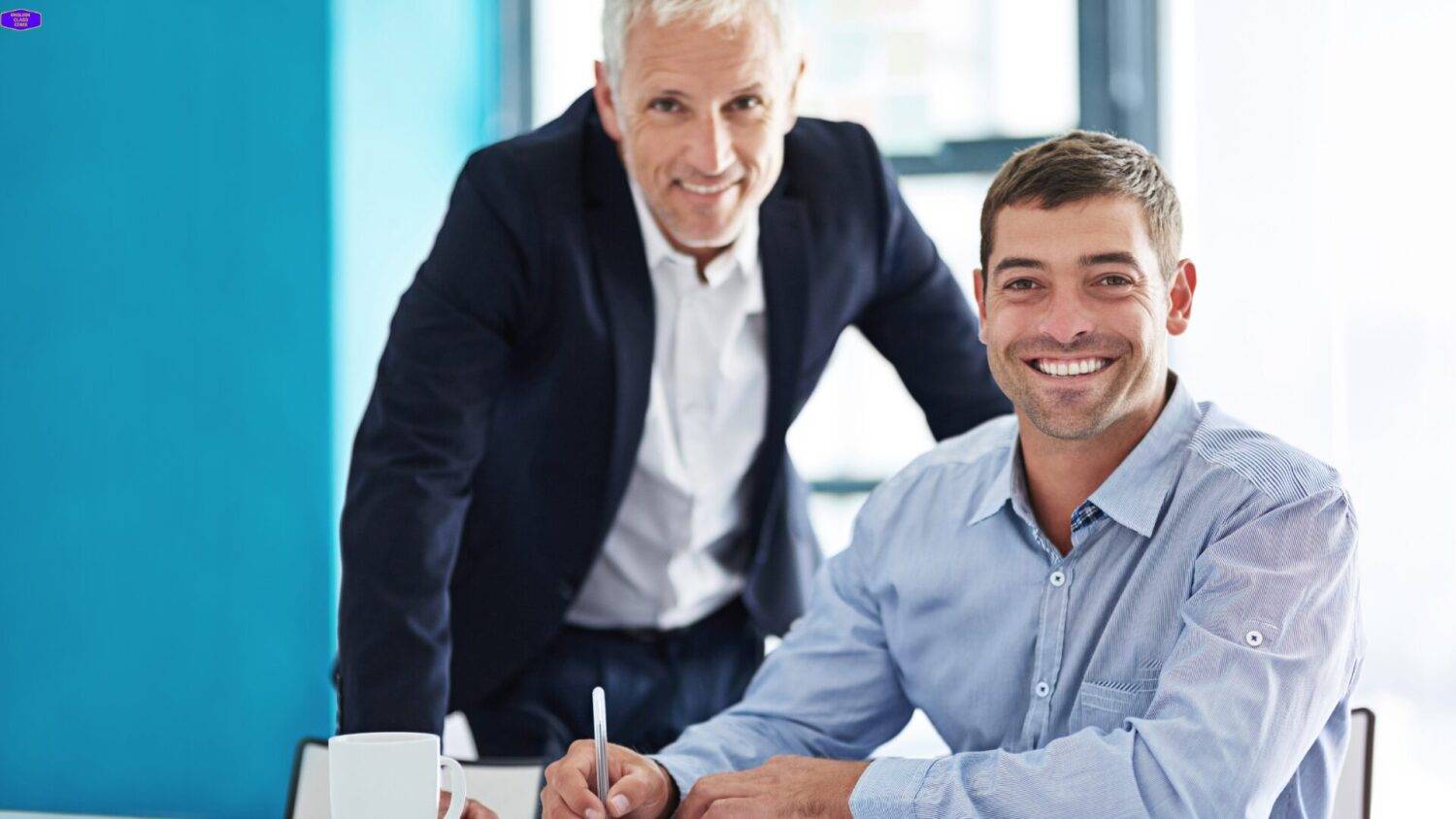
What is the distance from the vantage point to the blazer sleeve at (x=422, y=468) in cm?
171

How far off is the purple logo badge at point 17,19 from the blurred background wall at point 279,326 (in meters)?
0.03

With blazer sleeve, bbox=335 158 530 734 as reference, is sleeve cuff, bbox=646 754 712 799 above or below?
below

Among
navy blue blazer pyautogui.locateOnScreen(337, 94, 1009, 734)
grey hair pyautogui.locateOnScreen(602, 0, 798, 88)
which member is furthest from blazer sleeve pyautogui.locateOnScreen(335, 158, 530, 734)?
grey hair pyautogui.locateOnScreen(602, 0, 798, 88)

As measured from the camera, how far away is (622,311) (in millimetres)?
1891

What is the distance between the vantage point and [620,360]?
1.88 metres

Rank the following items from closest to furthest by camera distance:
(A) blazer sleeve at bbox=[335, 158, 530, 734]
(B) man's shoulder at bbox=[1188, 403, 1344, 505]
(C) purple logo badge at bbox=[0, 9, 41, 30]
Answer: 1. (B) man's shoulder at bbox=[1188, 403, 1344, 505]
2. (A) blazer sleeve at bbox=[335, 158, 530, 734]
3. (C) purple logo badge at bbox=[0, 9, 41, 30]

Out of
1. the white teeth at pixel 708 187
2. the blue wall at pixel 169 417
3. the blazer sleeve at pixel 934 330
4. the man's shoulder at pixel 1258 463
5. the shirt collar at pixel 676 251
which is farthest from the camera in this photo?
the blue wall at pixel 169 417

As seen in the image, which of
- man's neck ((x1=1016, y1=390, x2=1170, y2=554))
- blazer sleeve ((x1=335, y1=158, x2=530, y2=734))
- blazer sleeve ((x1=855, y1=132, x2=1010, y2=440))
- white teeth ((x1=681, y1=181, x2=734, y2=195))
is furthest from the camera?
blazer sleeve ((x1=855, y1=132, x2=1010, y2=440))

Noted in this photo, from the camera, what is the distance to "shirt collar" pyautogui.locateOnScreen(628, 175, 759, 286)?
1.93m

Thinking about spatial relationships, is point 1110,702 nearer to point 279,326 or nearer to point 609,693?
point 609,693

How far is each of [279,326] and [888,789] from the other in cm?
178

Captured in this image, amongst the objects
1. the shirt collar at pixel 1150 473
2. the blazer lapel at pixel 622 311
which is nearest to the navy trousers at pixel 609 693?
the blazer lapel at pixel 622 311

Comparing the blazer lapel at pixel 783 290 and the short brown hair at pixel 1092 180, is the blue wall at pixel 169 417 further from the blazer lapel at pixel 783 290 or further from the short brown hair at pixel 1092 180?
the short brown hair at pixel 1092 180

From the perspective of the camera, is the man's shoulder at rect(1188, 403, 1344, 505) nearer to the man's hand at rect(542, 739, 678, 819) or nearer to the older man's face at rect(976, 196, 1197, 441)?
the older man's face at rect(976, 196, 1197, 441)
